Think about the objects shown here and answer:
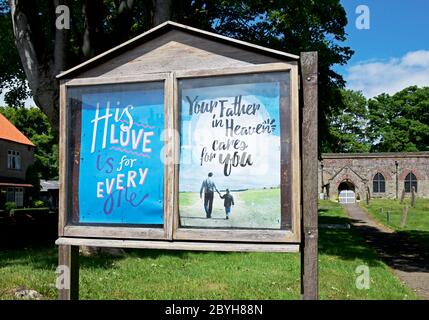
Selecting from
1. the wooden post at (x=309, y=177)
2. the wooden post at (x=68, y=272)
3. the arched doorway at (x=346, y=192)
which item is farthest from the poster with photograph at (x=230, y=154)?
the arched doorway at (x=346, y=192)

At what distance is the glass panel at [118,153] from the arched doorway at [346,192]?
192 feet

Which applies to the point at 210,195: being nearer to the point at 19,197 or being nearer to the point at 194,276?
the point at 194,276

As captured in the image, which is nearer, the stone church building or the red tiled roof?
the red tiled roof

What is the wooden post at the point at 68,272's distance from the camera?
4832 mm

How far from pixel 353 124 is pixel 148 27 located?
64.3m

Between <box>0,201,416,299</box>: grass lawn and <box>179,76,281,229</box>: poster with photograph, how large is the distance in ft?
9.79

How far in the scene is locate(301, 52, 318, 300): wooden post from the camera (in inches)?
168

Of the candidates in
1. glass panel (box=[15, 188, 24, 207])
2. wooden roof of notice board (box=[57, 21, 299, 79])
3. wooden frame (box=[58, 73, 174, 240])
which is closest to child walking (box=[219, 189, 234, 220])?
wooden frame (box=[58, 73, 174, 240])

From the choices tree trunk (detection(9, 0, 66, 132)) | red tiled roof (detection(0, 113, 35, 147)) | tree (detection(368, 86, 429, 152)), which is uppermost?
tree (detection(368, 86, 429, 152))

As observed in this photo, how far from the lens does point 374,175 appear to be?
203 ft

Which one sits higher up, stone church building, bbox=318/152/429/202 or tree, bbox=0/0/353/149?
tree, bbox=0/0/353/149

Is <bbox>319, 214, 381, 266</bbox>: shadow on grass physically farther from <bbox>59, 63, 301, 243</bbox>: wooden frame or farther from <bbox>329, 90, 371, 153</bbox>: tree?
<bbox>329, 90, 371, 153</bbox>: tree
